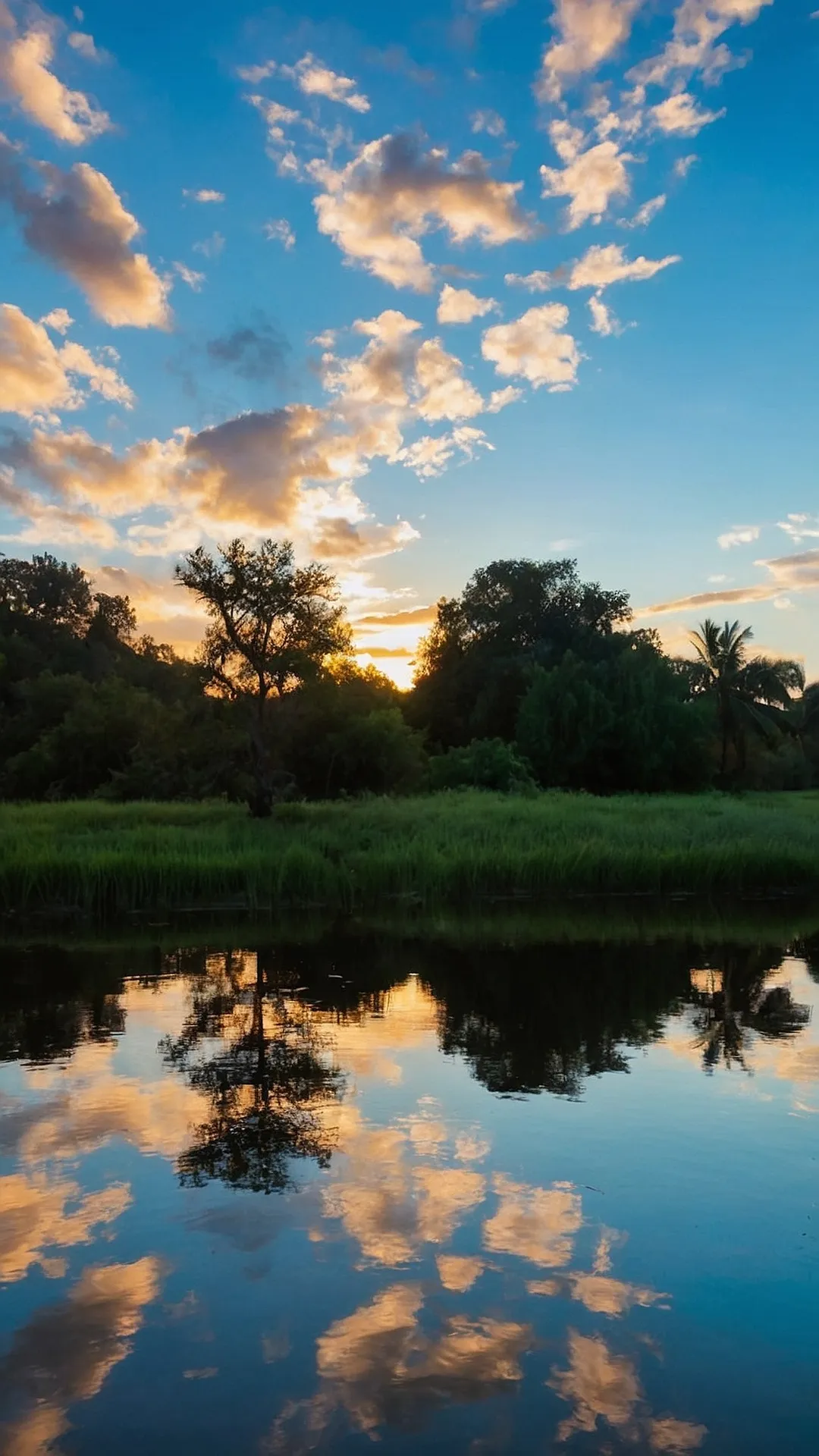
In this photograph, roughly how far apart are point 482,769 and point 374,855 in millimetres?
19045

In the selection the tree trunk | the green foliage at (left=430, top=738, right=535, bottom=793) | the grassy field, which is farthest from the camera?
the green foliage at (left=430, top=738, right=535, bottom=793)

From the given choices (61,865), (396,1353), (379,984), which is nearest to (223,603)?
(61,865)

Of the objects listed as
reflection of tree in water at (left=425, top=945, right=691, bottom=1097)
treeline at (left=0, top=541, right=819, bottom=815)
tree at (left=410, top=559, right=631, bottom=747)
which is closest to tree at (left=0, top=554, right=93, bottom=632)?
treeline at (left=0, top=541, right=819, bottom=815)

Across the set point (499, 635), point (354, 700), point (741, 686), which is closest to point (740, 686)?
point (741, 686)

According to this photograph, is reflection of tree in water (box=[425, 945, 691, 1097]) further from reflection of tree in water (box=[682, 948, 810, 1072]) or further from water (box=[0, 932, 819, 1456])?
reflection of tree in water (box=[682, 948, 810, 1072])

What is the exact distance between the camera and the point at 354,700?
118 feet

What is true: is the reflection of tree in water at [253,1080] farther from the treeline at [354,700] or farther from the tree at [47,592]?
A: the tree at [47,592]

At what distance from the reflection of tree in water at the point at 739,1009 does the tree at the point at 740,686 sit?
144 ft

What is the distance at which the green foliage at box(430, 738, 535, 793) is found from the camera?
36.2 metres

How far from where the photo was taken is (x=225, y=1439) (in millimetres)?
3240

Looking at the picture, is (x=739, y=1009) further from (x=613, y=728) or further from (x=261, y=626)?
(x=613, y=728)

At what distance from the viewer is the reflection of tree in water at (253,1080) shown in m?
5.62

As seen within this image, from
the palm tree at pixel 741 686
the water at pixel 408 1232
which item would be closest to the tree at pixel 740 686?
the palm tree at pixel 741 686

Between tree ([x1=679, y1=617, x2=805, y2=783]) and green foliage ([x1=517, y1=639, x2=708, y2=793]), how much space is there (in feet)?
30.6
